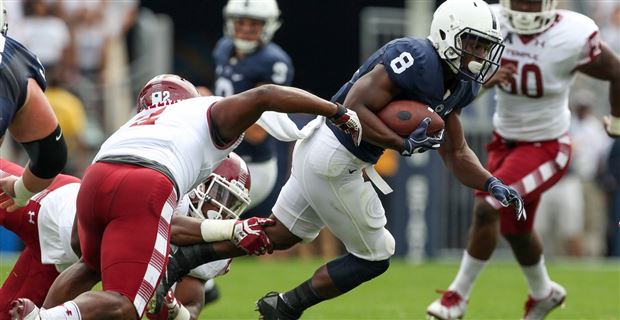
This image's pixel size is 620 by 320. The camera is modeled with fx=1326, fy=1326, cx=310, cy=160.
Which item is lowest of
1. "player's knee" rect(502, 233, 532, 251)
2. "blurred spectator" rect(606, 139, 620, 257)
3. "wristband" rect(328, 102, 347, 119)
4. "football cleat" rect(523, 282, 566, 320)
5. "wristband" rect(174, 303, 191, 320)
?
"blurred spectator" rect(606, 139, 620, 257)

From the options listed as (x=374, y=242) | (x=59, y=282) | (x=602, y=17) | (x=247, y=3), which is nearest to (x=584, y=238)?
(x=602, y=17)

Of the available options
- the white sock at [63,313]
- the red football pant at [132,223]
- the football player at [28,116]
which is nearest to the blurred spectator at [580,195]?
the football player at [28,116]

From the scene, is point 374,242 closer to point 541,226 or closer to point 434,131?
point 434,131

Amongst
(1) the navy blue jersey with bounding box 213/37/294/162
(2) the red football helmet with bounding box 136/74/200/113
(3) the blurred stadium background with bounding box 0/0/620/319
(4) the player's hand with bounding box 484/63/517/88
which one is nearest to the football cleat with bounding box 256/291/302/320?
(2) the red football helmet with bounding box 136/74/200/113

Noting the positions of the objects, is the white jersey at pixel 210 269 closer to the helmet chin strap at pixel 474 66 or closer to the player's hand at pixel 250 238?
the player's hand at pixel 250 238

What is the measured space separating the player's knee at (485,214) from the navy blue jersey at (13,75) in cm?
324

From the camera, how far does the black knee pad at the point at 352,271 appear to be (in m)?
6.86

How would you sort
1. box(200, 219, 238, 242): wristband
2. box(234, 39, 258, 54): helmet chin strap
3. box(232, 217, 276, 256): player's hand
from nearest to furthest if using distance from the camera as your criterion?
box(232, 217, 276, 256): player's hand → box(200, 219, 238, 242): wristband → box(234, 39, 258, 54): helmet chin strap

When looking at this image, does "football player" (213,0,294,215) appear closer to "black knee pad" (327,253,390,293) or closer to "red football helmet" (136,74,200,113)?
"black knee pad" (327,253,390,293)

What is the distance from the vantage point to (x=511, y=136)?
332 inches

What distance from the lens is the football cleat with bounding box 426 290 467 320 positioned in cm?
795

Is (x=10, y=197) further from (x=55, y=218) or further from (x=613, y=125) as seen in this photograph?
(x=613, y=125)

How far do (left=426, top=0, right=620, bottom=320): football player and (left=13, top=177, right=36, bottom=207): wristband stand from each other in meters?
2.75

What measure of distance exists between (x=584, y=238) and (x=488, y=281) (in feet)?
13.5
